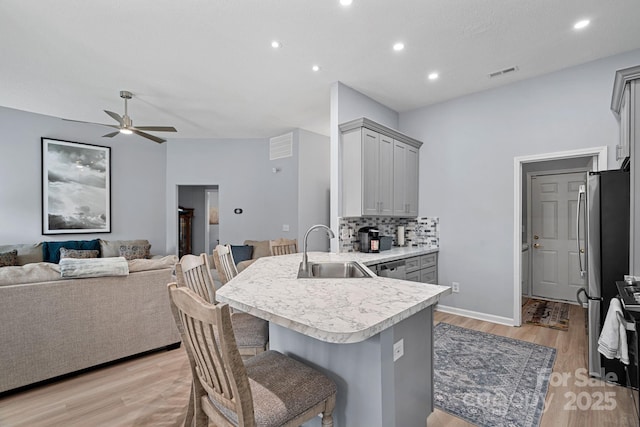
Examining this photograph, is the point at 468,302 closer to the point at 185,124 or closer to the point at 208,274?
the point at 208,274

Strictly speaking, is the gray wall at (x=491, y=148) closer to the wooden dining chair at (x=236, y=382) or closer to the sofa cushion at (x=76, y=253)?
the wooden dining chair at (x=236, y=382)

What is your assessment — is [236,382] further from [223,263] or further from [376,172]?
[376,172]

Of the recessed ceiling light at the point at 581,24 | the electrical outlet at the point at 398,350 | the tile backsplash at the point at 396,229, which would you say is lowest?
the electrical outlet at the point at 398,350

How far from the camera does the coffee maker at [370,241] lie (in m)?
3.70

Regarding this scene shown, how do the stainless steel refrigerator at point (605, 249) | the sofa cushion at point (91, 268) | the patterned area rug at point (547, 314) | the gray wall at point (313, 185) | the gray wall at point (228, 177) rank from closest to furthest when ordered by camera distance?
the stainless steel refrigerator at point (605, 249) → the sofa cushion at point (91, 268) → the patterned area rug at point (547, 314) → the gray wall at point (313, 185) → the gray wall at point (228, 177)

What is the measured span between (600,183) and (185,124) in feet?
18.6

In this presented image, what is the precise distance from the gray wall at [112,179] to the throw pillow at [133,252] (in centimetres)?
50

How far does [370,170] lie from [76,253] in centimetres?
464

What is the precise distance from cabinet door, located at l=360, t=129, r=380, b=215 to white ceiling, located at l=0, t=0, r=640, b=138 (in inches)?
27.8

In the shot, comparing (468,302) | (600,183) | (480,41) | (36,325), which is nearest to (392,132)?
(480,41)

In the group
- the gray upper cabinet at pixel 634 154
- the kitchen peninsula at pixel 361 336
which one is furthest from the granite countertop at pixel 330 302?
the gray upper cabinet at pixel 634 154

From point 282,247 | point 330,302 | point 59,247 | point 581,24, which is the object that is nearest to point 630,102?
point 581,24

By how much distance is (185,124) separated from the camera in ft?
17.7

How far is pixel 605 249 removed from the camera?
2389mm
